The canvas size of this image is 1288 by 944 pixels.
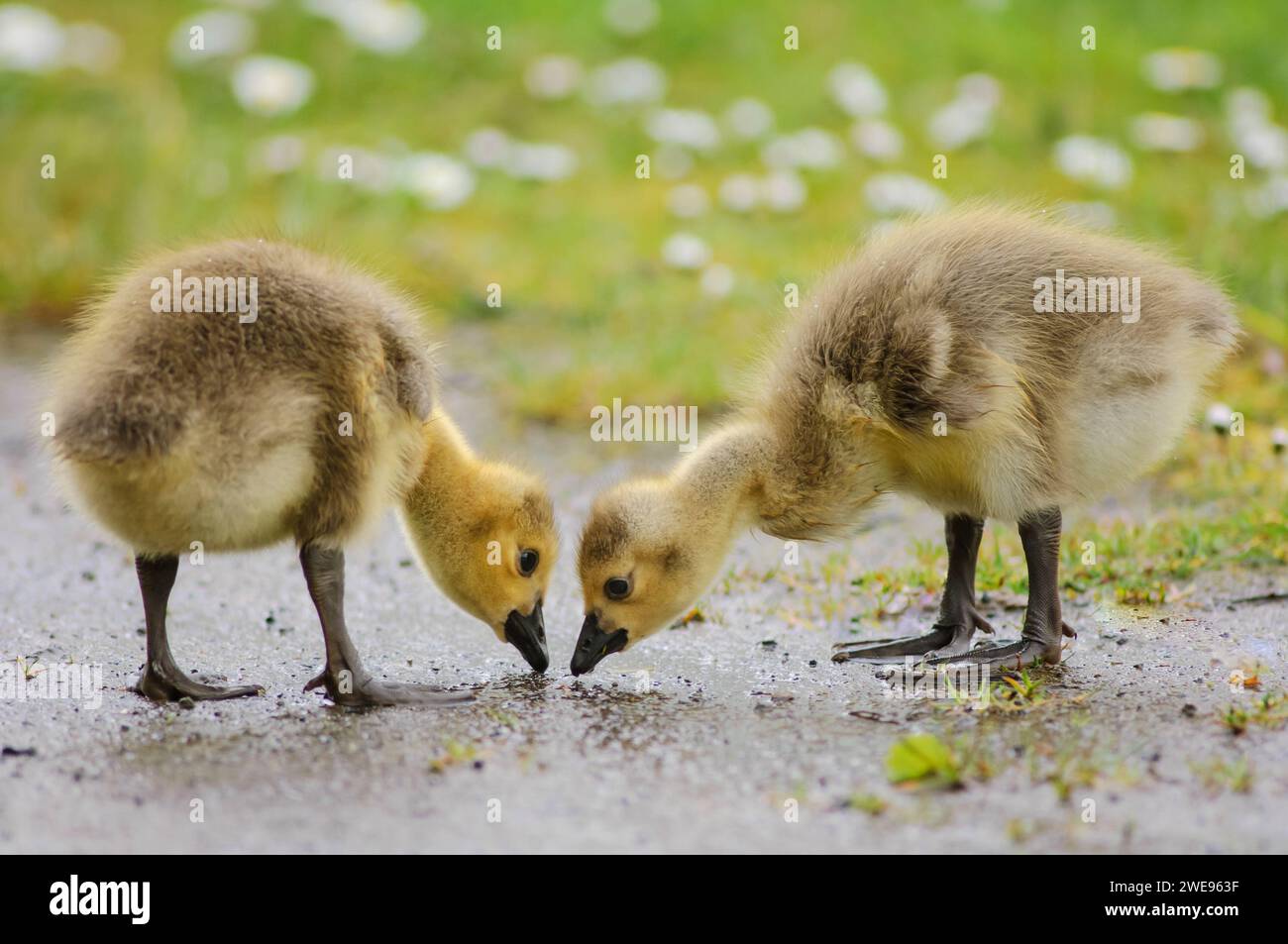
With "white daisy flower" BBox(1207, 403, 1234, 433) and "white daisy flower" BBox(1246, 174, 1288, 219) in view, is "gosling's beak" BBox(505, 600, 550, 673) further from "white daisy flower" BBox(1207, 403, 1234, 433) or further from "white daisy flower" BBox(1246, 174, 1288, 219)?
"white daisy flower" BBox(1246, 174, 1288, 219)

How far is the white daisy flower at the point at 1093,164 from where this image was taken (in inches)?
393

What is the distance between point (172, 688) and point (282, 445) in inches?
35.5

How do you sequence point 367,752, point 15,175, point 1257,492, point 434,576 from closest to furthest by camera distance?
point 367,752
point 434,576
point 1257,492
point 15,175

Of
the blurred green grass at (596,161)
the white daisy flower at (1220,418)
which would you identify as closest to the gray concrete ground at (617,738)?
the white daisy flower at (1220,418)

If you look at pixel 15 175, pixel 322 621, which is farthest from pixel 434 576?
pixel 15 175

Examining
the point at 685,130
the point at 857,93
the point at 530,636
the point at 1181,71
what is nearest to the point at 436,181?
the point at 685,130

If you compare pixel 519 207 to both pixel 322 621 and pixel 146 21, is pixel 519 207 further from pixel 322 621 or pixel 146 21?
pixel 322 621

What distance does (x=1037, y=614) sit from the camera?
4.78m

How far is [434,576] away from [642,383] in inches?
116

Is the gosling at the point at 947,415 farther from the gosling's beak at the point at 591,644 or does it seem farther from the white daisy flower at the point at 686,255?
the white daisy flower at the point at 686,255

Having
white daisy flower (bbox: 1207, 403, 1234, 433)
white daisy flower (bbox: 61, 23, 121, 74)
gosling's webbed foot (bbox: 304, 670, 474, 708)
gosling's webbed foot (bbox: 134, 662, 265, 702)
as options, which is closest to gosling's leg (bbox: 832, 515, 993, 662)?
gosling's webbed foot (bbox: 304, 670, 474, 708)

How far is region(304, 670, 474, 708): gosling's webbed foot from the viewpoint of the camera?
179 inches

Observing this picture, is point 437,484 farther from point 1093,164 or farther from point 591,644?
point 1093,164

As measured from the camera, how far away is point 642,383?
7.64m
